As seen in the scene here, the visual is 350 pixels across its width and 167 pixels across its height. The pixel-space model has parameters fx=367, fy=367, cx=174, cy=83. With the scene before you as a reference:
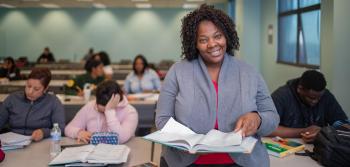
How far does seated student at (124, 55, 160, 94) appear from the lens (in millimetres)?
6035

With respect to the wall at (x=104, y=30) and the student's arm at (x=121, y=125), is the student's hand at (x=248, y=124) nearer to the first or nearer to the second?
the student's arm at (x=121, y=125)

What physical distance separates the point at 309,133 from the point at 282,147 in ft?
1.14

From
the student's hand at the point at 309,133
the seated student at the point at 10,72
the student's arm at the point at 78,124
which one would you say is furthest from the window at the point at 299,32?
the seated student at the point at 10,72

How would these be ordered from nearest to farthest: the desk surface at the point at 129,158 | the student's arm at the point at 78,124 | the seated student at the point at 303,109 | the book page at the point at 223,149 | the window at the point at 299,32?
the book page at the point at 223,149
the desk surface at the point at 129,158
the student's arm at the point at 78,124
the seated student at the point at 303,109
the window at the point at 299,32

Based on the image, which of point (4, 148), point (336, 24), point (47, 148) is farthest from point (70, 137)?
point (336, 24)

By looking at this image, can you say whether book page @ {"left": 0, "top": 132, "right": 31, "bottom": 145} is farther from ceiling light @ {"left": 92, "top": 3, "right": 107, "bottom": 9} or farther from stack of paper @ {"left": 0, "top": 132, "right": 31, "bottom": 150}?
ceiling light @ {"left": 92, "top": 3, "right": 107, "bottom": 9}

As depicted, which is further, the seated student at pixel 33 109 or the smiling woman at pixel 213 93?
the seated student at pixel 33 109

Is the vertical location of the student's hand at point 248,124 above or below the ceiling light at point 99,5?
below

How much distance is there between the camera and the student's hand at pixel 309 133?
101 inches

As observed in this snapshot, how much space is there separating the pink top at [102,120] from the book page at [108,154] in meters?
0.36

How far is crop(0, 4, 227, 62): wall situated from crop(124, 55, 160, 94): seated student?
1038 centimetres

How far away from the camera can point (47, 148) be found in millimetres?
2537

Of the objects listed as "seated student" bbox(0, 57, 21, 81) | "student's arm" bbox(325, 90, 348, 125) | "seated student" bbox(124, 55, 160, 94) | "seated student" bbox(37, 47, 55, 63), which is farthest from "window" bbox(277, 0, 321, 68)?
"seated student" bbox(37, 47, 55, 63)

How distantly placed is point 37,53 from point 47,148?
1544 cm
